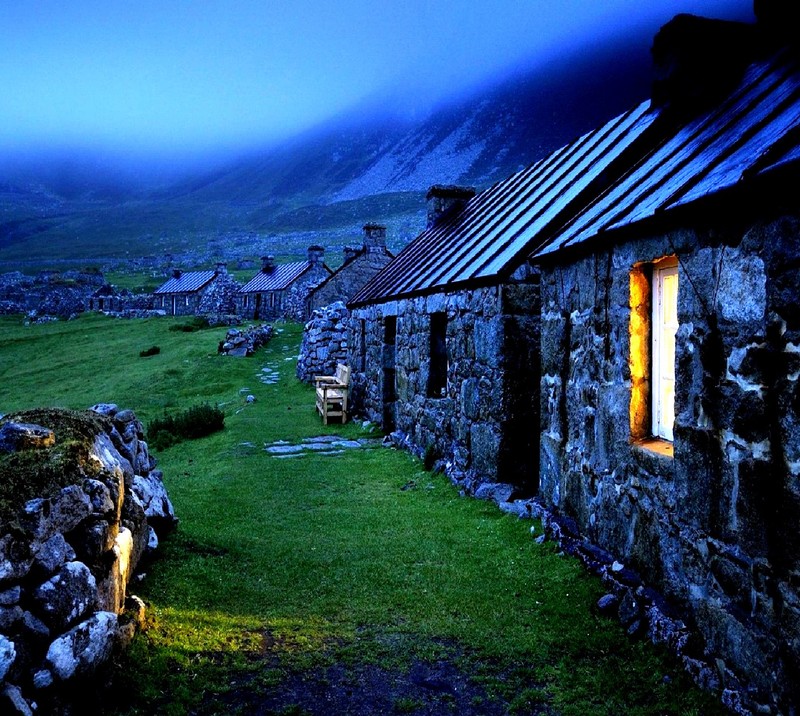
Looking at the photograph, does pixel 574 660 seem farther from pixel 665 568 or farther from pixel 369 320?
pixel 369 320

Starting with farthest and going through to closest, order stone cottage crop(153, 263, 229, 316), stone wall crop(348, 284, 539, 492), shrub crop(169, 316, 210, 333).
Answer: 1. stone cottage crop(153, 263, 229, 316)
2. shrub crop(169, 316, 210, 333)
3. stone wall crop(348, 284, 539, 492)

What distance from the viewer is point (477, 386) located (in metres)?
9.24

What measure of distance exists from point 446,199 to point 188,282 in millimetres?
50162

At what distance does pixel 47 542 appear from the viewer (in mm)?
3822

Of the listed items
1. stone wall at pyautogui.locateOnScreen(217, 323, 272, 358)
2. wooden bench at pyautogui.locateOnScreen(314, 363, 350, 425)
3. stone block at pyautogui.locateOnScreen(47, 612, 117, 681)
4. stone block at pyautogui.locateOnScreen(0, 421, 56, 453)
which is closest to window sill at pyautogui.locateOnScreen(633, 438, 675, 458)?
stone block at pyautogui.locateOnScreen(47, 612, 117, 681)

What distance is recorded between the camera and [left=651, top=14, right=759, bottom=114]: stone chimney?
746 cm

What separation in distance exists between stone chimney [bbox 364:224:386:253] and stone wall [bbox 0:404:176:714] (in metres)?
29.9

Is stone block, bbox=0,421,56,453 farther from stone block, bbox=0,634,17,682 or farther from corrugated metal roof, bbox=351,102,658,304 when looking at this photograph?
corrugated metal roof, bbox=351,102,658,304

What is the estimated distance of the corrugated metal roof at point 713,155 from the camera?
4277 mm

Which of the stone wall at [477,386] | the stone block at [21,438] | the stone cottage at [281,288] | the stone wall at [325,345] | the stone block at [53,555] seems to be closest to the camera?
the stone block at [53,555]

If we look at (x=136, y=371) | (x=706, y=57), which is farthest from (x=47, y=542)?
(x=136, y=371)

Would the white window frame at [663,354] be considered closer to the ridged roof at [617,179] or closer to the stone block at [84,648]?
the ridged roof at [617,179]

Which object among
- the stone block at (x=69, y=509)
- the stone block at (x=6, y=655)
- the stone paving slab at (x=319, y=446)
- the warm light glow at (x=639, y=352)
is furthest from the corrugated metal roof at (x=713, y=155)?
the stone paving slab at (x=319, y=446)

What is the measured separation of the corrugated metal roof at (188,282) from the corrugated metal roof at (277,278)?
9607 millimetres
